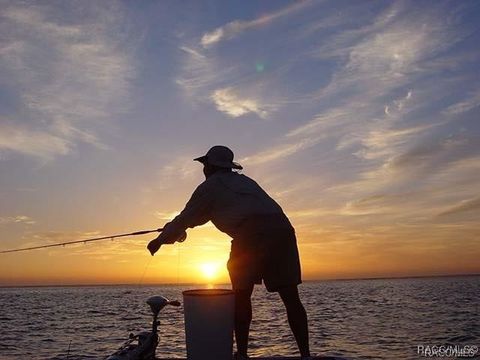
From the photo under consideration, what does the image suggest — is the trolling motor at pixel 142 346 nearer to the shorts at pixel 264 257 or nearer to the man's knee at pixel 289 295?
the shorts at pixel 264 257

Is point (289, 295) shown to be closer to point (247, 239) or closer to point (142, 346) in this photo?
point (247, 239)

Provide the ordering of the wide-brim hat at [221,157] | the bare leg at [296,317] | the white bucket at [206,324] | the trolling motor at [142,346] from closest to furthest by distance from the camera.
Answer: the white bucket at [206,324], the bare leg at [296,317], the wide-brim hat at [221,157], the trolling motor at [142,346]

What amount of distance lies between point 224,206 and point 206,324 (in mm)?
1228

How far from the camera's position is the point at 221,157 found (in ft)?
17.7

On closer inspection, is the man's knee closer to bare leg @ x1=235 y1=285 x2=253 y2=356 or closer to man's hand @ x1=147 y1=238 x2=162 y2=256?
bare leg @ x1=235 y1=285 x2=253 y2=356

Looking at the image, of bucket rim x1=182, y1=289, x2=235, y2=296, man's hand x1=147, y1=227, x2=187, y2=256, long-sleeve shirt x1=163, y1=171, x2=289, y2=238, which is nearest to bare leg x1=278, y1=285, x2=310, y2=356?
bucket rim x1=182, y1=289, x2=235, y2=296

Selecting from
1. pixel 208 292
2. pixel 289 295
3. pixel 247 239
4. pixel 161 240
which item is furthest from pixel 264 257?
pixel 161 240

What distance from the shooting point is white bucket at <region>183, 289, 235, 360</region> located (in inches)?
177

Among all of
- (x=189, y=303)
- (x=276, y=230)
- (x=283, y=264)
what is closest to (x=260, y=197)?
(x=276, y=230)

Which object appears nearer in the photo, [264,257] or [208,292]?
[208,292]

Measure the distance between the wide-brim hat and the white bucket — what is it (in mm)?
1483

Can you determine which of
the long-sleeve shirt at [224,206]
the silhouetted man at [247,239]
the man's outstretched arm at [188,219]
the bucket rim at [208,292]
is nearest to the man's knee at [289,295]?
the silhouetted man at [247,239]

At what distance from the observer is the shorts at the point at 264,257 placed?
4.99 m

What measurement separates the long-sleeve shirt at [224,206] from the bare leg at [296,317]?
768mm
